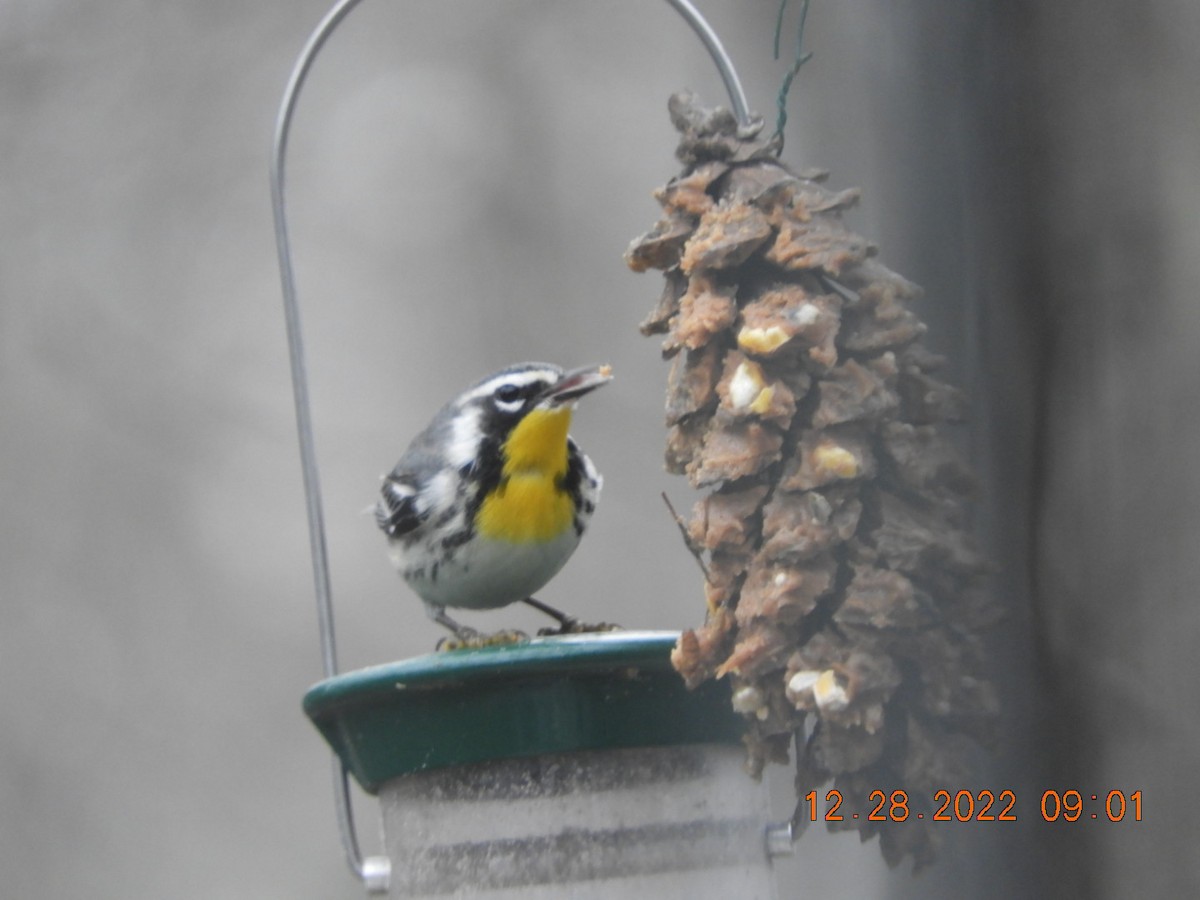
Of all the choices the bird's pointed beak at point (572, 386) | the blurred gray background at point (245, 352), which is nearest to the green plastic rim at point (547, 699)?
the bird's pointed beak at point (572, 386)

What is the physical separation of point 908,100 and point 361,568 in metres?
A: 5.02

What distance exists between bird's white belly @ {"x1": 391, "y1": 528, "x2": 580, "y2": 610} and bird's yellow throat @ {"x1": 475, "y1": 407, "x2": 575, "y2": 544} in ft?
0.07

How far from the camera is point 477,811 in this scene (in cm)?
174

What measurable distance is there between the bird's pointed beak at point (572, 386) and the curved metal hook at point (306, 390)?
1.34ft

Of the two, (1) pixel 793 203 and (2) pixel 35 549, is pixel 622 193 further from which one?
(1) pixel 793 203

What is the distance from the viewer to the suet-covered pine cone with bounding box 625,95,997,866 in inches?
41.6

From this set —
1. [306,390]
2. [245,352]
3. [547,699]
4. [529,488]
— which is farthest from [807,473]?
[245,352]

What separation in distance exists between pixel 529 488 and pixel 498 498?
0.17ft

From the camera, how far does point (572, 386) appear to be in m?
2.32

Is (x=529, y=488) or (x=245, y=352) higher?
(x=245, y=352)

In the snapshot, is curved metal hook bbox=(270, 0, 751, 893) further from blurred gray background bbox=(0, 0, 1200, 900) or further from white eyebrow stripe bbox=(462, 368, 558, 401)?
blurred gray background bbox=(0, 0, 1200, 900)

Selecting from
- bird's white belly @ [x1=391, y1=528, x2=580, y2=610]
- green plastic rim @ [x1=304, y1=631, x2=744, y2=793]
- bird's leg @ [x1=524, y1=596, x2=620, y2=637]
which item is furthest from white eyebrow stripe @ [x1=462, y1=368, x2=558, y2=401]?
green plastic rim @ [x1=304, y1=631, x2=744, y2=793]

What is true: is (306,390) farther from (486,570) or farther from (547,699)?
(547,699)

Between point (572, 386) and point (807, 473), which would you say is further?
point (572, 386)
